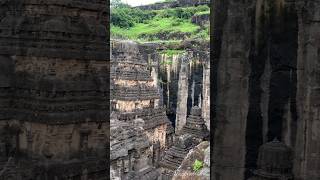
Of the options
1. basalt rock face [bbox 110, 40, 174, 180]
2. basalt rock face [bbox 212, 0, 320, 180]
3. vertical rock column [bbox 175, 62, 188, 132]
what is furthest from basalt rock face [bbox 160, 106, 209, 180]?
vertical rock column [bbox 175, 62, 188, 132]

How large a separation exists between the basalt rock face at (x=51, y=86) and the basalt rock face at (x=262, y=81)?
2214mm

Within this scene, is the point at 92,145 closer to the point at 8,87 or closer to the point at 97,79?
the point at 97,79

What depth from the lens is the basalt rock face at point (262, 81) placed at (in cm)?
688

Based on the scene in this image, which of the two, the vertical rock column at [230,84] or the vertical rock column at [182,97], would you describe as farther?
the vertical rock column at [182,97]

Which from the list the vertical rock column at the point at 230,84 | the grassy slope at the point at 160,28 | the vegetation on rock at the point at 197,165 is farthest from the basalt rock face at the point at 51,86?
the grassy slope at the point at 160,28

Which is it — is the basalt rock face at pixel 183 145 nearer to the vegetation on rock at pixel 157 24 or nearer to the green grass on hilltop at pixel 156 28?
the vegetation on rock at pixel 157 24

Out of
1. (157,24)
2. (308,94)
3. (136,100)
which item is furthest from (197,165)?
(157,24)

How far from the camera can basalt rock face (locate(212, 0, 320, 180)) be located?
6875 mm

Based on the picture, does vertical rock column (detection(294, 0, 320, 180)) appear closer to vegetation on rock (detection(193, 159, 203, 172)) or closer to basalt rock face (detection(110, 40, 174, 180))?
vegetation on rock (detection(193, 159, 203, 172))

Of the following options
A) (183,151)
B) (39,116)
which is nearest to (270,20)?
(39,116)

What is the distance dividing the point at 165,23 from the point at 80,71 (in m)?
54.2

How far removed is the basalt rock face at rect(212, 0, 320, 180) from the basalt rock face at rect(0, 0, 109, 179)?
2.21 m

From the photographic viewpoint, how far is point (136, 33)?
192ft

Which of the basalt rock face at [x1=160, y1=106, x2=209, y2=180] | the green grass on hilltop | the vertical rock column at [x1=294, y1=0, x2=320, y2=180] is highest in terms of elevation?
the green grass on hilltop
